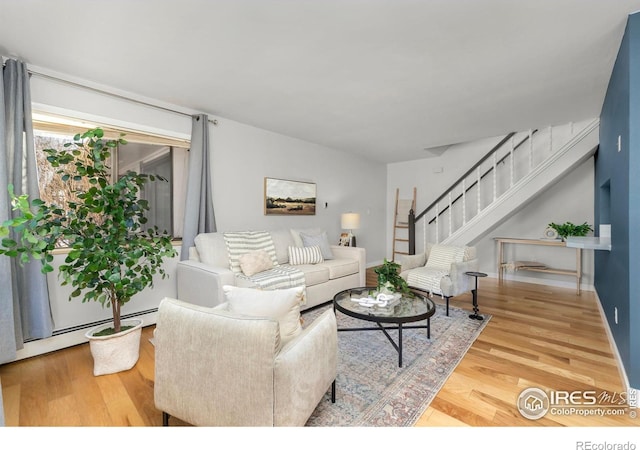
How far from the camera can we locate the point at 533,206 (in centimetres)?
477

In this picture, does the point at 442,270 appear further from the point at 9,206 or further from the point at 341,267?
the point at 9,206

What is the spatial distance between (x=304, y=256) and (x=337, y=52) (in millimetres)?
2373

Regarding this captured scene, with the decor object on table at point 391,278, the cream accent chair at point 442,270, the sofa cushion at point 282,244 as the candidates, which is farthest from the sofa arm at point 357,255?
the decor object on table at point 391,278

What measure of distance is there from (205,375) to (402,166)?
596 cm

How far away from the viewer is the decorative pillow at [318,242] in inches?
159

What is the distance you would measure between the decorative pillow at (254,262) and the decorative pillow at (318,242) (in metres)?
0.78

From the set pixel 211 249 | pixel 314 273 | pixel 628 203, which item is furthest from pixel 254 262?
pixel 628 203

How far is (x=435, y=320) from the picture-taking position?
309 centimetres

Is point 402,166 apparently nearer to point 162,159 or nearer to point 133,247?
point 162,159

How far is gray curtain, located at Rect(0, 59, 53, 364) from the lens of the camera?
2105mm

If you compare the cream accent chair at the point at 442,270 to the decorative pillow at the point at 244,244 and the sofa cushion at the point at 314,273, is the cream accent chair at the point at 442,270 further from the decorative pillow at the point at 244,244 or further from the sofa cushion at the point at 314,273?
the decorative pillow at the point at 244,244

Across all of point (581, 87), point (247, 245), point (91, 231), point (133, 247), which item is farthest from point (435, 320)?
point (91, 231)

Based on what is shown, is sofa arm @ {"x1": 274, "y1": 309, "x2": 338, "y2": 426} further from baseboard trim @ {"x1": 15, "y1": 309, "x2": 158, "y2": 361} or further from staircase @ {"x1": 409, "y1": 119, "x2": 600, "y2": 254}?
staircase @ {"x1": 409, "y1": 119, "x2": 600, "y2": 254}

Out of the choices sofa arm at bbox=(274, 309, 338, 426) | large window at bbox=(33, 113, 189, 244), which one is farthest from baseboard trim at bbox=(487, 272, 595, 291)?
large window at bbox=(33, 113, 189, 244)
